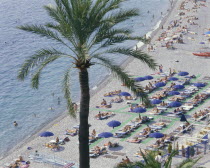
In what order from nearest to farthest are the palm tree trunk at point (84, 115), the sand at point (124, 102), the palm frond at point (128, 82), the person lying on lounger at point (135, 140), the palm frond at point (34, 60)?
1. the palm frond at point (128, 82)
2. the palm tree trunk at point (84, 115)
3. the palm frond at point (34, 60)
4. the sand at point (124, 102)
5. the person lying on lounger at point (135, 140)

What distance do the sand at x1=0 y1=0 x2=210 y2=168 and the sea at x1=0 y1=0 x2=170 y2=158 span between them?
270 centimetres

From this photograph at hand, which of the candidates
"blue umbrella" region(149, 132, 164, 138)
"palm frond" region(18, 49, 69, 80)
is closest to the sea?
"palm frond" region(18, 49, 69, 80)

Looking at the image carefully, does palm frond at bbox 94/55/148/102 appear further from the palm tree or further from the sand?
the sand

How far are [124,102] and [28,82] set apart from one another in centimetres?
1959

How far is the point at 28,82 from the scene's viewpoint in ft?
A: 195

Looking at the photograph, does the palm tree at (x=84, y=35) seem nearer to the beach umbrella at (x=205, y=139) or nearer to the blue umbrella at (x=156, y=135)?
the beach umbrella at (x=205, y=139)

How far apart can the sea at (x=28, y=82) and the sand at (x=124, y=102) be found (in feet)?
8.84

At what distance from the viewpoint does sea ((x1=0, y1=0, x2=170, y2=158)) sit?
45.2m

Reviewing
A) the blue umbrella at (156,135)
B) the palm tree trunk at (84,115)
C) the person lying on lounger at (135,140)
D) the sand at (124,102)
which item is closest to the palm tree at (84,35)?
the palm tree trunk at (84,115)

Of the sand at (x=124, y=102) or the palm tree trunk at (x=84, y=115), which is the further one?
the sand at (x=124, y=102)

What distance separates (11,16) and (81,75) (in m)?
83.1

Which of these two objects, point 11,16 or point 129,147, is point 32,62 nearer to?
point 129,147

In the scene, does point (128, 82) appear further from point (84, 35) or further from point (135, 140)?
point (135, 140)

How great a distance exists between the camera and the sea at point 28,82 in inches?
1781
